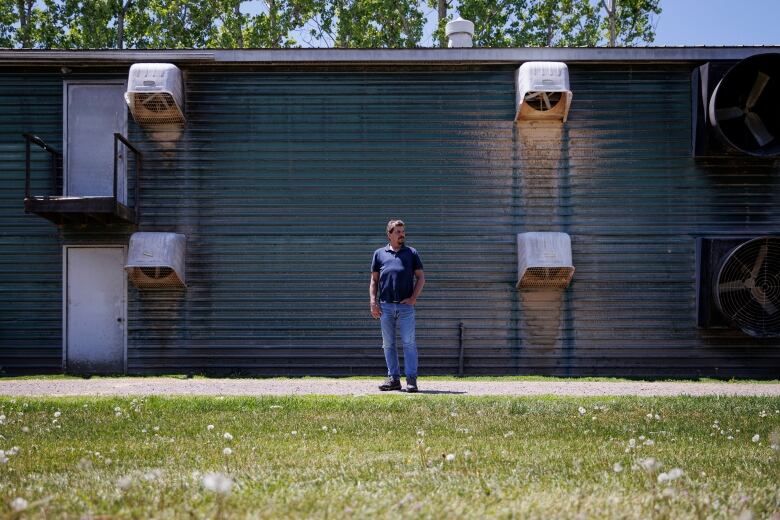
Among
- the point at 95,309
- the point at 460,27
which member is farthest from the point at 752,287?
the point at 95,309

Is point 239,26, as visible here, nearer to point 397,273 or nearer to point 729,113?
point 729,113

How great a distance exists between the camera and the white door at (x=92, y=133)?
14.5m

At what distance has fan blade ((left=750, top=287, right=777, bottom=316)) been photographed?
1384 cm

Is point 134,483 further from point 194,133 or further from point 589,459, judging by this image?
point 194,133

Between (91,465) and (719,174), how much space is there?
12.6m

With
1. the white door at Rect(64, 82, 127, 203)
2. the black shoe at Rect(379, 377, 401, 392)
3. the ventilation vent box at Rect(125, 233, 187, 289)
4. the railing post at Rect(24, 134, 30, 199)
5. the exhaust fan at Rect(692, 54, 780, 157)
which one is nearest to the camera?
the black shoe at Rect(379, 377, 401, 392)

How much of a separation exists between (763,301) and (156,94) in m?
10.5

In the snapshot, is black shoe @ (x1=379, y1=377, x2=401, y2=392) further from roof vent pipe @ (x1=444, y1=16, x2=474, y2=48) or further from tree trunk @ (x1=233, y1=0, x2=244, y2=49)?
tree trunk @ (x1=233, y1=0, x2=244, y2=49)

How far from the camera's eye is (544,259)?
45.1ft

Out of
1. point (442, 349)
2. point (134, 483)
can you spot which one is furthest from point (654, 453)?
point (442, 349)

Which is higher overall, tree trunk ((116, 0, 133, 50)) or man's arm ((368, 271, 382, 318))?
tree trunk ((116, 0, 133, 50))

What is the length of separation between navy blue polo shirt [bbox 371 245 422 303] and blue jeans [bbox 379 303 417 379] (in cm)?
12

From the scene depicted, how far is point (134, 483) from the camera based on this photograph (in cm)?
378

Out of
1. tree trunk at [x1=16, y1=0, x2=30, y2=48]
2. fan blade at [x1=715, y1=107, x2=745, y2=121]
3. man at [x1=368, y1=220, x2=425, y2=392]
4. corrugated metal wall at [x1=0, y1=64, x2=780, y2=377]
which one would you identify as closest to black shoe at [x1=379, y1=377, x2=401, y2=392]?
man at [x1=368, y1=220, x2=425, y2=392]
